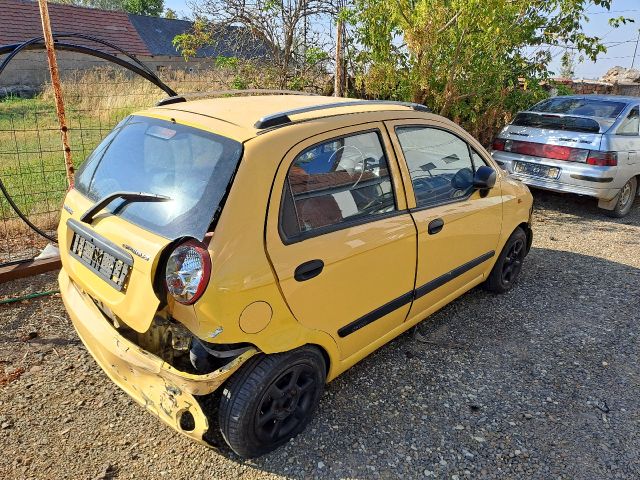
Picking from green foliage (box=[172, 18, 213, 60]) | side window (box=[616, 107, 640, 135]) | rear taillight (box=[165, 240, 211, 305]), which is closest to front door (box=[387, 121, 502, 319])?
rear taillight (box=[165, 240, 211, 305])

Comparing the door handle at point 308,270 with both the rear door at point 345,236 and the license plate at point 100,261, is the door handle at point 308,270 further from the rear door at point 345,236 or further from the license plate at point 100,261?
the license plate at point 100,261

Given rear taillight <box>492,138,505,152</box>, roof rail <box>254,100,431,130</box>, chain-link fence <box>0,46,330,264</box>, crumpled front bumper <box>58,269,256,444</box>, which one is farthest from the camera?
rear taillight <box>492,138,505,152</box>

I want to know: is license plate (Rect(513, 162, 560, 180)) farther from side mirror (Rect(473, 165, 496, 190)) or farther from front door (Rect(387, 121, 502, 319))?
side mirror (Rect(473, 165, 496, 190))

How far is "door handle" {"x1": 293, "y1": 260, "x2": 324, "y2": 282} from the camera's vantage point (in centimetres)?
224

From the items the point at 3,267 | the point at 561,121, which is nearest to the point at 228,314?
the point at 3,267

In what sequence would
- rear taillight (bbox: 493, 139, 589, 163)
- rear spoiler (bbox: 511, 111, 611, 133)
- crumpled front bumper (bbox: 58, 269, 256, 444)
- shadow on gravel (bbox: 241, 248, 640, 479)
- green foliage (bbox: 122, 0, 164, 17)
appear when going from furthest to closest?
green foliage (bbox: 122, 0, 164, 17)
rear spoiler (bbox: 511, 111, 611, 133)
rear taillight (bbox: 493, 139, 589, 163)
shadow on gravel (bbox: 241, 248, 640, 479)
crumpled front bumper (bbox: 58, 269, 256, 444)

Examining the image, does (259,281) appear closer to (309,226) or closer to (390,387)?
(309,226)

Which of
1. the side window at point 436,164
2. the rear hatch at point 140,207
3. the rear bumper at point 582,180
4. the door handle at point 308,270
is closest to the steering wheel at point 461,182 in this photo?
the side window at point 436,164

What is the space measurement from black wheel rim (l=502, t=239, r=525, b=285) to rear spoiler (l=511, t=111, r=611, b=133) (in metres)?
3.28

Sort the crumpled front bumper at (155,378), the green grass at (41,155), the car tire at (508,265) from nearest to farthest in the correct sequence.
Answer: the crumpled front bumper at (155,378), the car tire at (508,265), the green grass at (41,155)

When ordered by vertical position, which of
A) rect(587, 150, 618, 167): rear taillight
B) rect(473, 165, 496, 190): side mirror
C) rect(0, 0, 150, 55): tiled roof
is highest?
rect(0, 0, 150, 55): tiled roof

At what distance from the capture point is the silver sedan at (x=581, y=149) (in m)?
6.33

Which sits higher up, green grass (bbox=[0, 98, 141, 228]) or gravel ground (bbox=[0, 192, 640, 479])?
green grass (bbox=[0, 98, 141, 228])

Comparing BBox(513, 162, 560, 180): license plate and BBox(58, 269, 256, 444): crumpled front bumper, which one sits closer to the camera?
BBox(58, 269, 256, 444): crumpled front bumper
